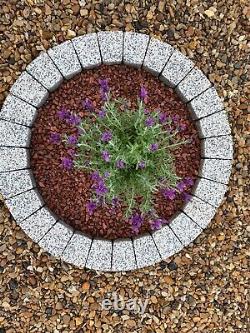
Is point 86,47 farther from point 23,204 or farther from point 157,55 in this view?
point 23,204

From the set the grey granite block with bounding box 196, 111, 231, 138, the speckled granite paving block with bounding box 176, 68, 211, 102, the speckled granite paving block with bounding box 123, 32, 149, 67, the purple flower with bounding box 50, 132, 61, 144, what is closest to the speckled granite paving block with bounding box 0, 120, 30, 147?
the purple flower with bounding box 50, 132, 61, 144

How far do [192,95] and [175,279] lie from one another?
1.38 meters

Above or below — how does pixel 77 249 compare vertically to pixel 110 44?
below

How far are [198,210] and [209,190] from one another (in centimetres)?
17

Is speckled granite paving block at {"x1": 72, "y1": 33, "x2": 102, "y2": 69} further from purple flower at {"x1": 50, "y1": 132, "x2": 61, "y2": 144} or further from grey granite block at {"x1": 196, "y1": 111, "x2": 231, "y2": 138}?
grey granite block at {"x1": 196, "y1": 111, "x2": 231, "y2": 138}

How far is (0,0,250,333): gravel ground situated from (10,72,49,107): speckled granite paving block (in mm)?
83

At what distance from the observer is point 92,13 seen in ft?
12.1

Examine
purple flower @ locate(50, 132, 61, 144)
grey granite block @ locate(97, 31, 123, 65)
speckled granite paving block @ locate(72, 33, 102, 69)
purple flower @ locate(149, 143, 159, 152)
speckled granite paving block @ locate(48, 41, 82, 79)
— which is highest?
grey granite block @ locate(97, 31, 123, 65)

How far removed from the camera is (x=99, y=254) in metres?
3.74

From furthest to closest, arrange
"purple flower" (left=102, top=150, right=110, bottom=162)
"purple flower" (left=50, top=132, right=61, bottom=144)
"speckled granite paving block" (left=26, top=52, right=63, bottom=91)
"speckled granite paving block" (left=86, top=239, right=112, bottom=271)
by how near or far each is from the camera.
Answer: "speckled granite paving block" (left=86, top=239, right=112, bottom=271) → "speckled granite paving block" (left=26, top=52, right=63, bottom=91) → "purple flower" (left=50, top=132, right=61, bottom=144) → "purple flower" (left=102, top=150, right=110, bottom=162)

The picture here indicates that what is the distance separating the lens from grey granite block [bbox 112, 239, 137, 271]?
3.75 meters

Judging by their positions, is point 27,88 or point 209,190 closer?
point 27,88

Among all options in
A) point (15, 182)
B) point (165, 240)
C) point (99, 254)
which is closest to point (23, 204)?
point (15, 182)

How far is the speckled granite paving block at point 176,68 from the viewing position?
368 cm
